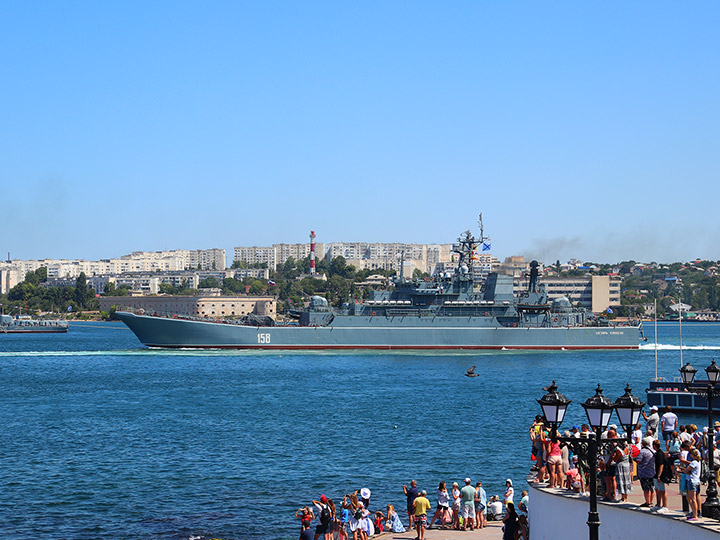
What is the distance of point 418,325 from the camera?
7481 cm

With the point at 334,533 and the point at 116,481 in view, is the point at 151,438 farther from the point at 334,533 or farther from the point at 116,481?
the point at 334,533

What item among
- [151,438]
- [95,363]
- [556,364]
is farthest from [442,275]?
[151,438]

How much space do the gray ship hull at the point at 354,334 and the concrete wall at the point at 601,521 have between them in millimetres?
59115

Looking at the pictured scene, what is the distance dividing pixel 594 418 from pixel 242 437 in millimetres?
23654

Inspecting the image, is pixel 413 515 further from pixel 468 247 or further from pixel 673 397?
pixel 468 247

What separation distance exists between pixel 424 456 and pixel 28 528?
12571mm

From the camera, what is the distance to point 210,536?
20.7 meters

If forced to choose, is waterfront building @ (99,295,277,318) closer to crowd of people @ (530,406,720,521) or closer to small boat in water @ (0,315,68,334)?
small boat in water @ (0,315,68,334)

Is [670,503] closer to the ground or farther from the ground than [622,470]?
closer to the ground

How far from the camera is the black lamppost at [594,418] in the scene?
11062mm

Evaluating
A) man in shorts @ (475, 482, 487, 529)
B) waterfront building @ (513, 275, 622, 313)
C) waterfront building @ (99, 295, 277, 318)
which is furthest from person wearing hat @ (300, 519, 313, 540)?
waterfront building @ (99, 295, 277, 318)

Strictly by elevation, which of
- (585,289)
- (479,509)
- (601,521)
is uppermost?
(585,289)

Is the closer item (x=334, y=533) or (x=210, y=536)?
(x=334, y=533)

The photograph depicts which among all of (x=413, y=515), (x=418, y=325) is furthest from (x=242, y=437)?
(x=418, y=325)
